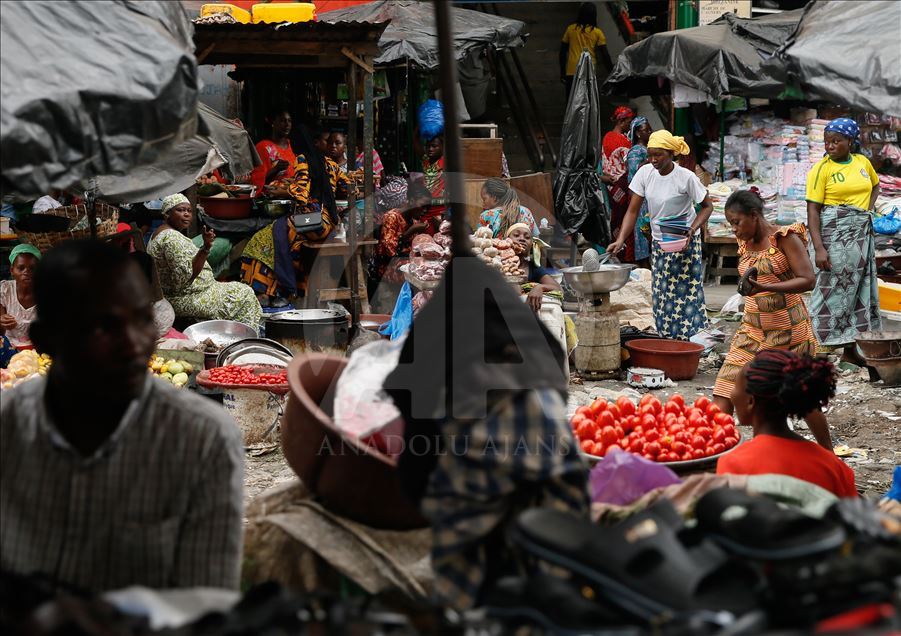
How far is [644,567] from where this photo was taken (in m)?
2.25

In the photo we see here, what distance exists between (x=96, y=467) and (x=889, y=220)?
10121 millimetres

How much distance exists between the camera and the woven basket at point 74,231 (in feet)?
24.2

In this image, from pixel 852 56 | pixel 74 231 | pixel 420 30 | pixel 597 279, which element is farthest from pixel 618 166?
pixel 852 56

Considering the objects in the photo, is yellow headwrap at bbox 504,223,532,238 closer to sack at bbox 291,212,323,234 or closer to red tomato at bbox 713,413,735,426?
sack at bbox 291,212,323,234

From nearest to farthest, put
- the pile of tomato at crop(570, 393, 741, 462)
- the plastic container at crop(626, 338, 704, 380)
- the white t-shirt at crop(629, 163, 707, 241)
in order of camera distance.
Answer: the pile of tomato at crop(570, 393, 741, 462), the plastic container at crop(626, 338, 704, 380), the white t-shirt at crop(629, 163, 707, 241)

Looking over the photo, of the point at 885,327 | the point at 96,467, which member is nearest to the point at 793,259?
the point at 885,327

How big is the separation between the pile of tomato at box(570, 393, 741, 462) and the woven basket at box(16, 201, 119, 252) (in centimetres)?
426

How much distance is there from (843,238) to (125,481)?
7871mm

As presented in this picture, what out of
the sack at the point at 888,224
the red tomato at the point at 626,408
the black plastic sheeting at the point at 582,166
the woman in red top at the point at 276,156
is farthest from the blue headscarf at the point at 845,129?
the woman in red top at the point at 276,156

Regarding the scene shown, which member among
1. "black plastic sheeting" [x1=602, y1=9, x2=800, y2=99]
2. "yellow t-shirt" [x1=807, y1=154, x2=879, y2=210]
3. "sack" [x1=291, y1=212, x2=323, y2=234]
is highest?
"black plastic sheeting" [x1=602, y1=9, x2=800, y2=99]

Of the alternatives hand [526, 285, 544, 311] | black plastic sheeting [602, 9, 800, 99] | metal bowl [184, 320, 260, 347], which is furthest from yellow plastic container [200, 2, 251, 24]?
black plastic sheeting [602, 9, 800, 99]

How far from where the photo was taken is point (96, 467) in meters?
2.38

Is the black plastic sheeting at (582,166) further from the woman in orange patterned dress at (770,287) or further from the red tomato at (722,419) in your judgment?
the red tomato at (722,419)

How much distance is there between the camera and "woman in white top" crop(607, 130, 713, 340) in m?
9.53
